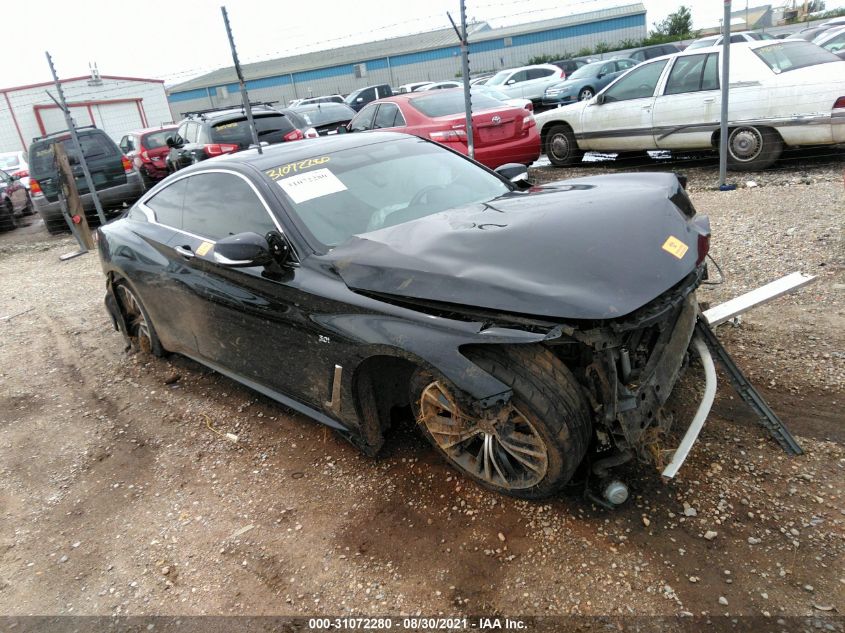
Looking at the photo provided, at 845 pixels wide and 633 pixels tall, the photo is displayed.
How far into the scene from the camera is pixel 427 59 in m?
40.1

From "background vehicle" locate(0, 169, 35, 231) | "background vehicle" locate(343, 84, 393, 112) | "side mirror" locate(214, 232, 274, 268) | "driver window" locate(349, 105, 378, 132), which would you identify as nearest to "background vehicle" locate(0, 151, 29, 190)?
"background vehicle" locate(0, 169, 35, 231)

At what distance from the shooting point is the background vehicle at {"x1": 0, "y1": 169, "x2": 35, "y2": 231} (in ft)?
44.2

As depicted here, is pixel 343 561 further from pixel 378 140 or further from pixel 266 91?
pixel 266 91

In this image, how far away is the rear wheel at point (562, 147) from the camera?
32.2ft

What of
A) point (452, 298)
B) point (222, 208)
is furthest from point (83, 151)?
point (452, 298)

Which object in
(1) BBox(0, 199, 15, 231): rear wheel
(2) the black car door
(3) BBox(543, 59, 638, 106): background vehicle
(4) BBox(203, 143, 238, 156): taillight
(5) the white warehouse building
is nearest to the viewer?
(2) the black car door

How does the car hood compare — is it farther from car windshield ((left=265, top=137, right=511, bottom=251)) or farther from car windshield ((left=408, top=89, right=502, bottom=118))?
car windshield ((left=408, top=89, right=502, bottom=118))

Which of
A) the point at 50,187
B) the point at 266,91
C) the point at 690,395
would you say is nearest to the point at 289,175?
the point at 690,395

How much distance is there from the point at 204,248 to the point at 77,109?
32.3 meters

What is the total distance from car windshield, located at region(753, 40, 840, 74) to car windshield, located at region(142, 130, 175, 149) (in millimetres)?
12029

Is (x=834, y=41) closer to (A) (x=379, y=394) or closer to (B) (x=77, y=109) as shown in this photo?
(A) (x=379, y=394)

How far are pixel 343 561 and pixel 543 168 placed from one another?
880cm

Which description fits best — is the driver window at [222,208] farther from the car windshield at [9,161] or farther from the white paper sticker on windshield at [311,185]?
the car windshield at [9,161]

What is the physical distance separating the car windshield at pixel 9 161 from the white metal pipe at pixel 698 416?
63.9ft
